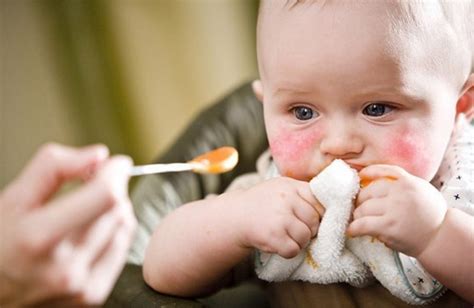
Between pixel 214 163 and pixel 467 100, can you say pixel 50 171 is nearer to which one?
pixel 214 163

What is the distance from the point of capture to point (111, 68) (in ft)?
7.29

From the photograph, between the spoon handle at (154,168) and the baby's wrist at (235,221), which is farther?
the baby's wrist at (235,221)

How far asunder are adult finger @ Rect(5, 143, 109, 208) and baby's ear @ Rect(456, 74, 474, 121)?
1.93 feet

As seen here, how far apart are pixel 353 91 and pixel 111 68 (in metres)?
1.44

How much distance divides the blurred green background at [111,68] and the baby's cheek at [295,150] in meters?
1.30

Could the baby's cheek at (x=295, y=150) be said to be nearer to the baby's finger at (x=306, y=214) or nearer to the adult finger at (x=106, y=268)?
the baby's finger at (x=306, y=214)

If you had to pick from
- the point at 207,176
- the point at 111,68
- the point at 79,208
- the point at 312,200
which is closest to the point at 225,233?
the point at 312,200

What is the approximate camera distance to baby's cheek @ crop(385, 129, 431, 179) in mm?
937

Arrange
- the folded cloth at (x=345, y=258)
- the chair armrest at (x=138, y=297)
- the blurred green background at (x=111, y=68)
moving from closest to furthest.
A: the folded cloth at (x=345, y=258), the chair armrest at (x=138, y=297), the blurred green background at (x=111, y=68)

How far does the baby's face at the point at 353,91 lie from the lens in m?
0.91

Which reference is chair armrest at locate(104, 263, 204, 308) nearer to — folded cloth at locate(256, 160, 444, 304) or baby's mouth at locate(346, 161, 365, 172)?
folded cloth at locate(256, 160, 444, 304)

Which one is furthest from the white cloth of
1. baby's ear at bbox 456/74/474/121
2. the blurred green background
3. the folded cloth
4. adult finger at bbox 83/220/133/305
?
the blurred green background

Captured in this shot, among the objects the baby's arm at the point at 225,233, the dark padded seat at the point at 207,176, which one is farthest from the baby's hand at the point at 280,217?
the dark padded seat at the point at 207,176

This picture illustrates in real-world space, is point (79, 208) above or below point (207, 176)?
above
